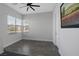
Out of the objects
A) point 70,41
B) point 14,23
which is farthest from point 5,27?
point 70,41

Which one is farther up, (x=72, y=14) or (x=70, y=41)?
(x=72, y=14)

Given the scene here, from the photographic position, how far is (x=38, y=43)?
3.79 meters

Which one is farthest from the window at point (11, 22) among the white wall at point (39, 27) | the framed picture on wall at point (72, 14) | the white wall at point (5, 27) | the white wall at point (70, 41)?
the framed picture on wall at point (72, 14)

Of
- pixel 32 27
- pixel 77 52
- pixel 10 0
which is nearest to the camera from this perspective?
pixel 10 0

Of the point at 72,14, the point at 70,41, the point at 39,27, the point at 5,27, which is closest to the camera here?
the point at 72,14

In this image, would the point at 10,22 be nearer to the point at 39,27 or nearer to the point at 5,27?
the point at 5,27

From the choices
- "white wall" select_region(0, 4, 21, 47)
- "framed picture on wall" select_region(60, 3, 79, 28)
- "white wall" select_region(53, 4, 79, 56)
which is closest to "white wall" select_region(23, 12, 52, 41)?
"white wall" select_region(53, 4, 79, 56)

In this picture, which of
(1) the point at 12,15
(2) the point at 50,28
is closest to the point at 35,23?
(2) the point at 50,28

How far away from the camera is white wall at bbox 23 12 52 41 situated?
146 inches

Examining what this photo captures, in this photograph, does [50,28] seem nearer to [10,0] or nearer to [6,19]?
[6,19]

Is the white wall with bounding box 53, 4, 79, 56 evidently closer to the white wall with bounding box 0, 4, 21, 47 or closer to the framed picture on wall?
the framed picture on wall

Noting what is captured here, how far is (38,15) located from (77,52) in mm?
2629

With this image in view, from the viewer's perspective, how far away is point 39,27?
3.98 m

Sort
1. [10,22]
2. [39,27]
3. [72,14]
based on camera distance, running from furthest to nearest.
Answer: [10,22] → [39,27] → [72,14]
